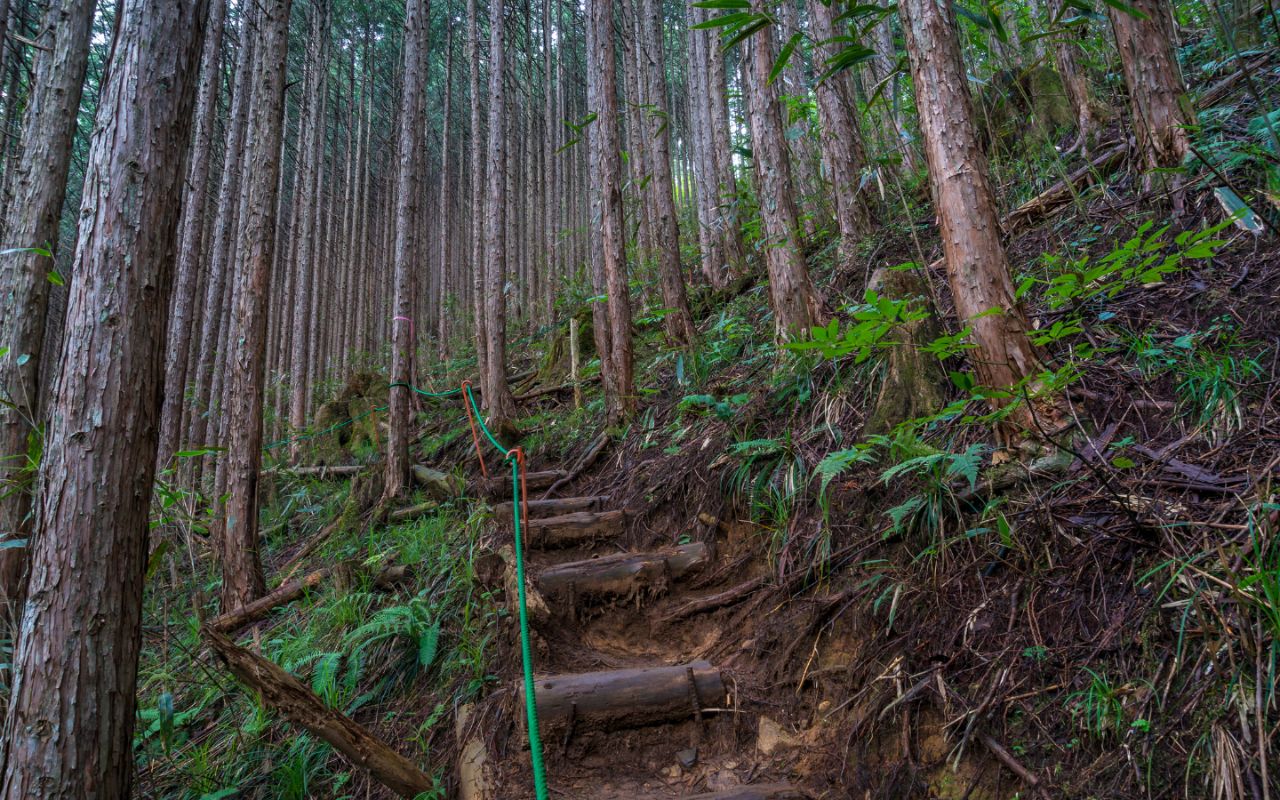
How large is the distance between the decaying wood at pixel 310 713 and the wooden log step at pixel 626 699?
1.87ft

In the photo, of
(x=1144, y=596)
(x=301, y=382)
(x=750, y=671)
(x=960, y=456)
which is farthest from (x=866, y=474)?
(x=301, y=382)

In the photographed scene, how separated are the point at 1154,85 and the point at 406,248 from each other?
629cm

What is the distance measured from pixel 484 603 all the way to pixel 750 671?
5.17ft

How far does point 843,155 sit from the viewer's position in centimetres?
580

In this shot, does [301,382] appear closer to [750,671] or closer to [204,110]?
[204,110]

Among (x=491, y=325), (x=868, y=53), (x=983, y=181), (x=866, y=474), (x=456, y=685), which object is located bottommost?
(x=456, y=685)

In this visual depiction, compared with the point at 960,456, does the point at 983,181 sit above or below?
above

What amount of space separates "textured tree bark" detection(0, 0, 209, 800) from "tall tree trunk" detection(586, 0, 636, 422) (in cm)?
377

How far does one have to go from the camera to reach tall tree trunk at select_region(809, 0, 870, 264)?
5.39 meters

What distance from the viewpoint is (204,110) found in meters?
7.30

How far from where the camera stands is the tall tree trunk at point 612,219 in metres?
5.69

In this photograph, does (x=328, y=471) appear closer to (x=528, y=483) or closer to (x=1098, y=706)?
(x=528, y=483)

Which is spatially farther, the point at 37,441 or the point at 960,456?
the point at 37,441

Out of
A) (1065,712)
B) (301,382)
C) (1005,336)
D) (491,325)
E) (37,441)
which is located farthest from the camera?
(301,382)
